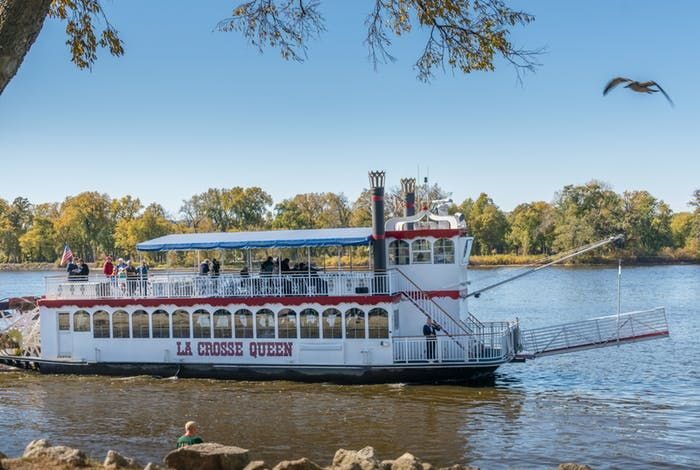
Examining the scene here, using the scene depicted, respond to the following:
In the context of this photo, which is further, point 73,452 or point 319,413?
point 319,413

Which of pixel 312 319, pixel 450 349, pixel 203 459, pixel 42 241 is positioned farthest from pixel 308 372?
pixel 42 241

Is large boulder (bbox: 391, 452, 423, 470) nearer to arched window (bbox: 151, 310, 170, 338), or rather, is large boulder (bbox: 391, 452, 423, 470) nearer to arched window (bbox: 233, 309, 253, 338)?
arched window (bbox: 233, 309, 253, 338)

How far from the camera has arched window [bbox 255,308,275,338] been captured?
24.1 m

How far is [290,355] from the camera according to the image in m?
24.0

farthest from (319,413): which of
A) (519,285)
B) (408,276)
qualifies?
(519,285)

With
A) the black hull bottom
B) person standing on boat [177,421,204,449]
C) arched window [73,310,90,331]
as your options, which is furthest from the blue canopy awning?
person standing on boat [177,421,204,449]

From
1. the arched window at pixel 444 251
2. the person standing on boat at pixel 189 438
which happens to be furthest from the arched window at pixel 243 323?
the person standing on boat at pixel 189 438

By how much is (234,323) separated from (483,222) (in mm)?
84904

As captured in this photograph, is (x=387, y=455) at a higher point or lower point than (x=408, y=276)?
lower

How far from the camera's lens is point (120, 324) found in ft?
84.1

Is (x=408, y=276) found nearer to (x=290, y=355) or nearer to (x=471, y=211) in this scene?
(x=290, y=355)

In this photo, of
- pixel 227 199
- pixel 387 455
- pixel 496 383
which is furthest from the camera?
pixel 227 199

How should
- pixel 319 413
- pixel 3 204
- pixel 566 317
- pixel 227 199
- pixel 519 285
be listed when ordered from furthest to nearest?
pixel 3 204, pixel 227 199, pixel 519 285, pixel 566 317, pixel 319 413

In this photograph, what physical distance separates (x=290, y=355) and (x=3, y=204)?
13031cm
